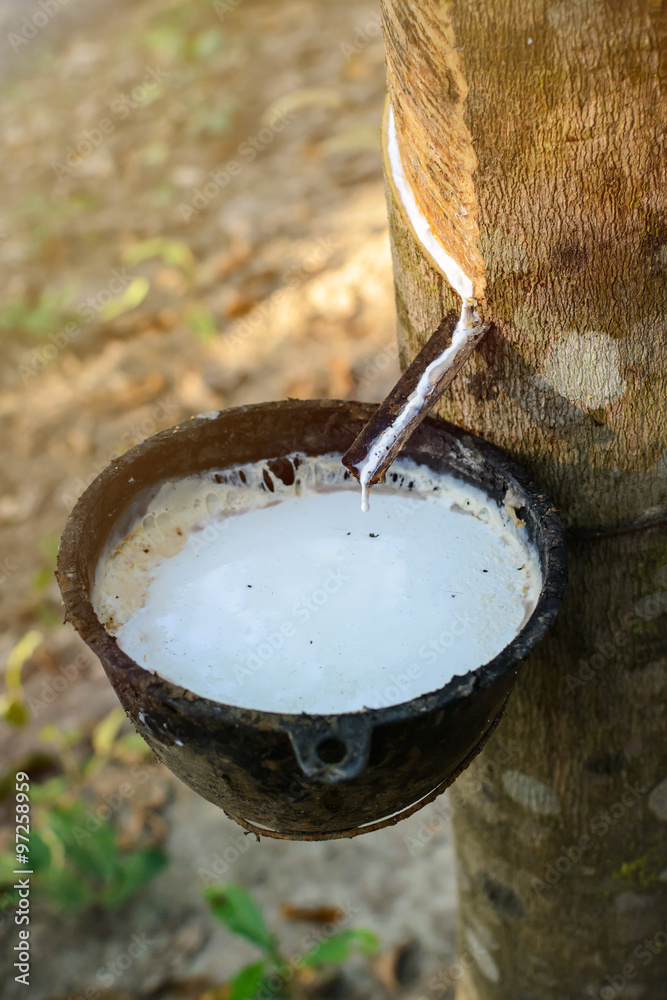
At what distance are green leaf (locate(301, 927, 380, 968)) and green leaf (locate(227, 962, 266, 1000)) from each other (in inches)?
5.9

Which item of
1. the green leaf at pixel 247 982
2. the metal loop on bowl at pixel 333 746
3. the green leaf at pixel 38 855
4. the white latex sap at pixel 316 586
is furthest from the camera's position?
the green leaf at pixel 38 855

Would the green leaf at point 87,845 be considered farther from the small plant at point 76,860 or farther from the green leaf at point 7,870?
the green leaf at point 7,870

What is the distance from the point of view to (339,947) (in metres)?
2.52

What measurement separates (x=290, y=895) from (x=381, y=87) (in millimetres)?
5019

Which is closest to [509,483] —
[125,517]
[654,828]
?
[125,517]

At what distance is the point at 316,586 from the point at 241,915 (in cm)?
148

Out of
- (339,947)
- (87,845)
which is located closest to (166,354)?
(87,845)

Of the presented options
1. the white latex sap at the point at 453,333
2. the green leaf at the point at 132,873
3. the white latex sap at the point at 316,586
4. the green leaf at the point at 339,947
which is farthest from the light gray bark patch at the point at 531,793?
the green leaf at the point at 132,873

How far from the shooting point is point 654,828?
171 cm

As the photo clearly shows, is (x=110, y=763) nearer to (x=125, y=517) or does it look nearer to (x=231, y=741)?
(x=125, y=517)

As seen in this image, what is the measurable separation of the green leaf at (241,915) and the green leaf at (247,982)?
0.05m

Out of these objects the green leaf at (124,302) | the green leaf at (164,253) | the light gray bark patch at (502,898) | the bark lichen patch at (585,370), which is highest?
the bark lichen patch at (585,370)

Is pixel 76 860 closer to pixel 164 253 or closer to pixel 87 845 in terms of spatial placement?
pixel 87 845

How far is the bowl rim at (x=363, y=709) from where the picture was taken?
110cm
